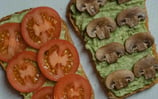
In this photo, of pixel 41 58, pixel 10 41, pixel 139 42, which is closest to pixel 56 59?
pixel 41 58

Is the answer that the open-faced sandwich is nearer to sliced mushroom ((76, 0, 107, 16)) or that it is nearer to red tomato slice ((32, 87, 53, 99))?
red tomato slice ((32, 87, 53, 99))

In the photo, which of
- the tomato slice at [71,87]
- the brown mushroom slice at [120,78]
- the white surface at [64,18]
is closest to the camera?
the tomato slice at [71,87]

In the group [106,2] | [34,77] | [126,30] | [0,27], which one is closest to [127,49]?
[126,30]

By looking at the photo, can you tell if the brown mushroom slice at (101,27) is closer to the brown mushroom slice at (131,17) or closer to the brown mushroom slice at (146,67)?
the brown mushroom slice at (131,17)

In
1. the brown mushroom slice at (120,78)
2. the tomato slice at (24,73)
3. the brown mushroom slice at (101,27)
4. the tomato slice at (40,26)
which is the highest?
the tomato slice at (40,26)

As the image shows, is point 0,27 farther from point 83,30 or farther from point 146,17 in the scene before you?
point 146,17

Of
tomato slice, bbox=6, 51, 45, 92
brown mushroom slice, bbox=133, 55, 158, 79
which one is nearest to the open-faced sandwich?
tomato slice, bbox=6, 51, 45, 92

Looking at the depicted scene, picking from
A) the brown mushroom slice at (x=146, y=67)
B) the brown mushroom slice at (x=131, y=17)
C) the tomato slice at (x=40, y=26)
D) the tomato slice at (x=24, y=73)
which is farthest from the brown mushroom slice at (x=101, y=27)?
the tomato slice at (x=24, y=73)
